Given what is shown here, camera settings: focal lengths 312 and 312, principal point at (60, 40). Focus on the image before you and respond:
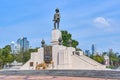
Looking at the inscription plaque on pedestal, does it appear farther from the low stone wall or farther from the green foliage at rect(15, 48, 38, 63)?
the green foliage at rect(15, 48, 38, 63)

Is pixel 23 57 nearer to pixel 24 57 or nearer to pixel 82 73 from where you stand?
pixel 24 57

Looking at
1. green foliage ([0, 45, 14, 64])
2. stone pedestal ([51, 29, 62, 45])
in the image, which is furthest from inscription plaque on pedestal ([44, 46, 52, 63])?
green foliage ([0, 45, 14, 64])

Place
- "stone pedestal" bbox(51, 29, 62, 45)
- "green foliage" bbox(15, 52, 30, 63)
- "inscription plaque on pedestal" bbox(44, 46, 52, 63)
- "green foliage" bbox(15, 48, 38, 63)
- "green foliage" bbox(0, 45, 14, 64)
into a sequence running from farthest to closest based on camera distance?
"green foliage" bbox(15, 52, 30, 63) < "green foliage" bbox(15, 48, 38, 63) < "green foliage" bbox(0, 45, 14, 64) < "stone pedestal" bbox(51, 29, 62, 45) < "inscription plaque on pedestal" bbox(44, 46, 52, 63)

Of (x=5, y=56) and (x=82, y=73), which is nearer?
(x=82, y=73)

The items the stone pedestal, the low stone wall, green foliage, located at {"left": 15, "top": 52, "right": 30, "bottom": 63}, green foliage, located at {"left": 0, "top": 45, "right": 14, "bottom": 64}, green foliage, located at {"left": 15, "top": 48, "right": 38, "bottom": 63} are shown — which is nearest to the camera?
the low stone wall

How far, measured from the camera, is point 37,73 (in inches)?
500

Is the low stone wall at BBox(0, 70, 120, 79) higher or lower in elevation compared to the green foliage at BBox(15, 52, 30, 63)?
lower

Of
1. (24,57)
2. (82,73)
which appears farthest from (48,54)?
(24,57)

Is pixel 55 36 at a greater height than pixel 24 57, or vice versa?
pixel 55 36

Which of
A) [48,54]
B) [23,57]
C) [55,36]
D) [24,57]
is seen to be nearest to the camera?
[48,54]

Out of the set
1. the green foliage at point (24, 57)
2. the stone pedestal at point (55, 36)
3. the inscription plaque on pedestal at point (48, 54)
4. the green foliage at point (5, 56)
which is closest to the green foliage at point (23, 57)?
the green foliage at point (24, 57)

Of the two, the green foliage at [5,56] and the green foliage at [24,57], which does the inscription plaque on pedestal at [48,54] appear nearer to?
the green foliage at [5,56]

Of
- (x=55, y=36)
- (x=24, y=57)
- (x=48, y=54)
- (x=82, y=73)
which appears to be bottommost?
(x=82, y=73)

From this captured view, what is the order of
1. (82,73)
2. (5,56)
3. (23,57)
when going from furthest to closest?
(23,57) < (5,56) < (82,73)
